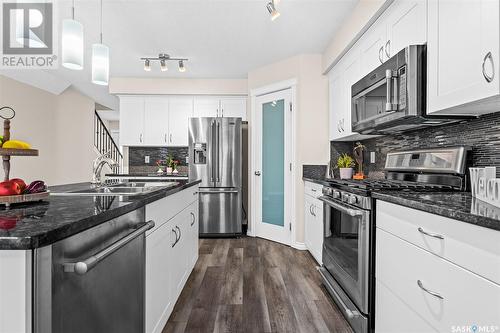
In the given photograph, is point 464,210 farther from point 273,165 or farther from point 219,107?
point 219,107

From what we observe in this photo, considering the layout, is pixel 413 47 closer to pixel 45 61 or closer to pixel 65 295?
pixel 65 295

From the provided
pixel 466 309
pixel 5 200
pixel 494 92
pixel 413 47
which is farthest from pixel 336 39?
pixel 5 200

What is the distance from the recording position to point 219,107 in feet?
17.1

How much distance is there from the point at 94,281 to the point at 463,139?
2192 mm

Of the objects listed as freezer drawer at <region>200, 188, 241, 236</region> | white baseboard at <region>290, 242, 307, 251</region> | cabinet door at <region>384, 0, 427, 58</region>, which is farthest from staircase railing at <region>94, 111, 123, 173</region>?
cabinet door at <region>384, 0, 427, 58</region>

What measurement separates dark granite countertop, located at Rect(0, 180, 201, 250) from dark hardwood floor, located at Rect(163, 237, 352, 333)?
1.16 m

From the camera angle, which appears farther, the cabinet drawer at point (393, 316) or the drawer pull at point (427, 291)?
the cabinet drawer at point (393, 316)

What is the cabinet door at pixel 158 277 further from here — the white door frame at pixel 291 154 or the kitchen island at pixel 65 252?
the white door frame at pixel 291 154

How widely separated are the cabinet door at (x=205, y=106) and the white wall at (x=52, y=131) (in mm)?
2862

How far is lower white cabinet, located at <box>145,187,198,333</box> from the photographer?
5.20ft

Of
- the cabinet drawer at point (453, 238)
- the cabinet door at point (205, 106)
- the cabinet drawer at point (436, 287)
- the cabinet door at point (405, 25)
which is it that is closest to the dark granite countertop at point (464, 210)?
the cabinet drawer at point (453, 238)

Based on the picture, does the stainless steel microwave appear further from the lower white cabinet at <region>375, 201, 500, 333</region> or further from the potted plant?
the potted plant

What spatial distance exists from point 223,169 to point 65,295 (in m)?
3.73

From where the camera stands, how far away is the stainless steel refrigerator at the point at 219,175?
454 centimetres
